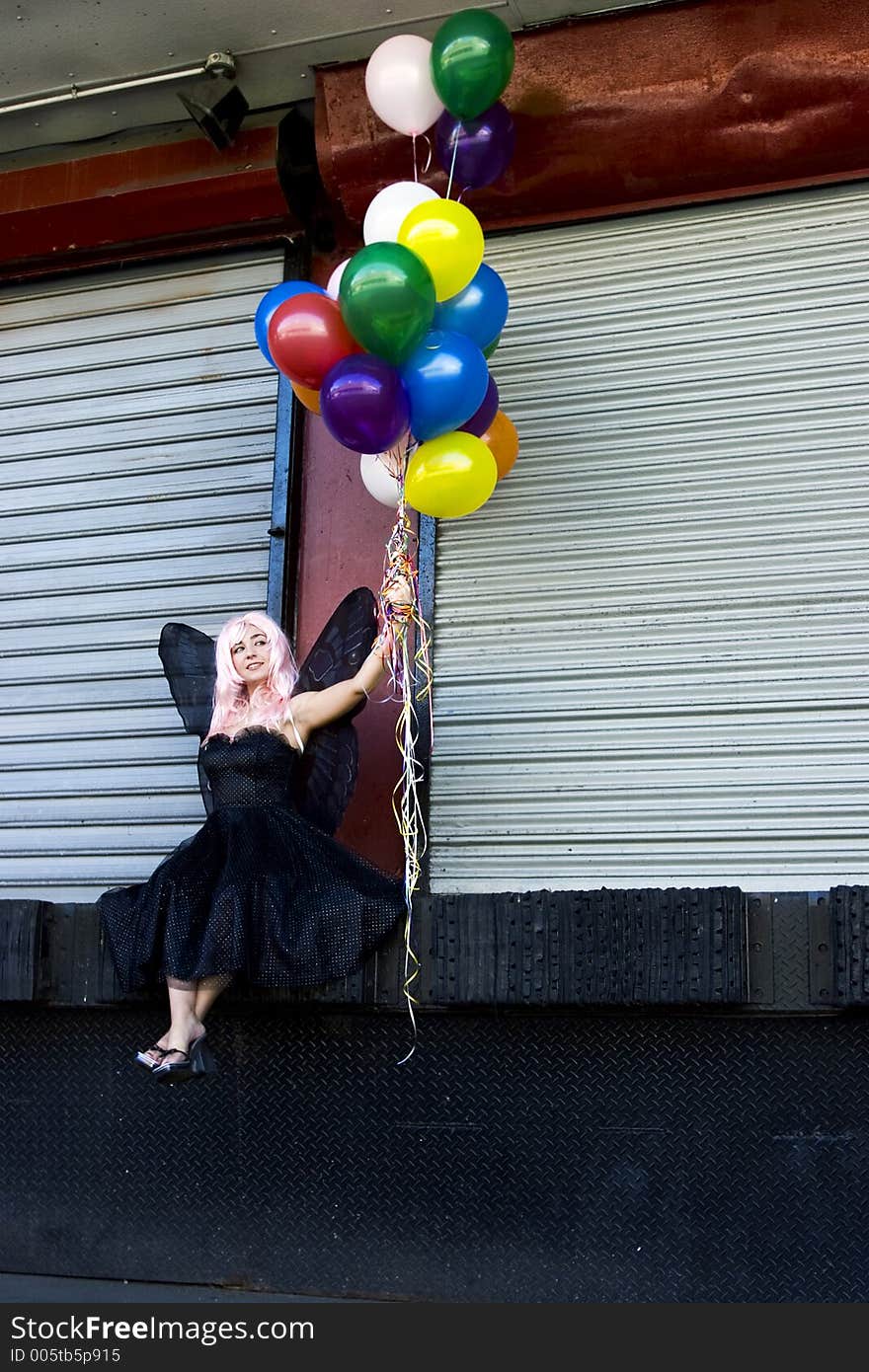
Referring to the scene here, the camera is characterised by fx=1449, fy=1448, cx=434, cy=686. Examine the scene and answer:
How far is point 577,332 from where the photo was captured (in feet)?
17.4

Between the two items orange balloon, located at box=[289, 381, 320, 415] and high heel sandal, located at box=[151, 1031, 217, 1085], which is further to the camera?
orange balloon, located at box=[289, 381, 320, 415]

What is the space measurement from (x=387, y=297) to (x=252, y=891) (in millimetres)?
1739

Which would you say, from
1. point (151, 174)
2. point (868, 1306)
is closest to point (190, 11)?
point (151, 174)

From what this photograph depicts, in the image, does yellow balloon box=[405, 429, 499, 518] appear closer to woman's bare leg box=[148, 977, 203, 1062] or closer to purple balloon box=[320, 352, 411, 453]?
purple balloon box=[320, 352, 411, 453]

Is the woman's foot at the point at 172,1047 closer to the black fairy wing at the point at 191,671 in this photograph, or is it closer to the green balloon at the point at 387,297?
the black fairy wing at the point at 191,671

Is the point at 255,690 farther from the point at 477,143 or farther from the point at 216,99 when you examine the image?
the point at 216,99

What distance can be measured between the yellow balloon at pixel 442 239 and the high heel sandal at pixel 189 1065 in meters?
2.29

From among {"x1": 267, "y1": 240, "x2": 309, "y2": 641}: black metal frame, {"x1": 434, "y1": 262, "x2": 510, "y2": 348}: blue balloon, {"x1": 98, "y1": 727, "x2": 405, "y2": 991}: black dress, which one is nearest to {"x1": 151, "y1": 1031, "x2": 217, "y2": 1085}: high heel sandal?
{"x1": 98, "y1": 727, "x2": 405, "y2": 991}: black dress

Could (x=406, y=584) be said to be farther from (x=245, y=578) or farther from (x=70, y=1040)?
(x=70, y=1040)

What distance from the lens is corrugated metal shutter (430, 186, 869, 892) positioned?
186 inches

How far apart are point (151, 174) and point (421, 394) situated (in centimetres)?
230

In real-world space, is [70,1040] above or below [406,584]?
below

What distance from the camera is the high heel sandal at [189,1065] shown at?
3.98 m

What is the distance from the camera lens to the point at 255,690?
467 cm
